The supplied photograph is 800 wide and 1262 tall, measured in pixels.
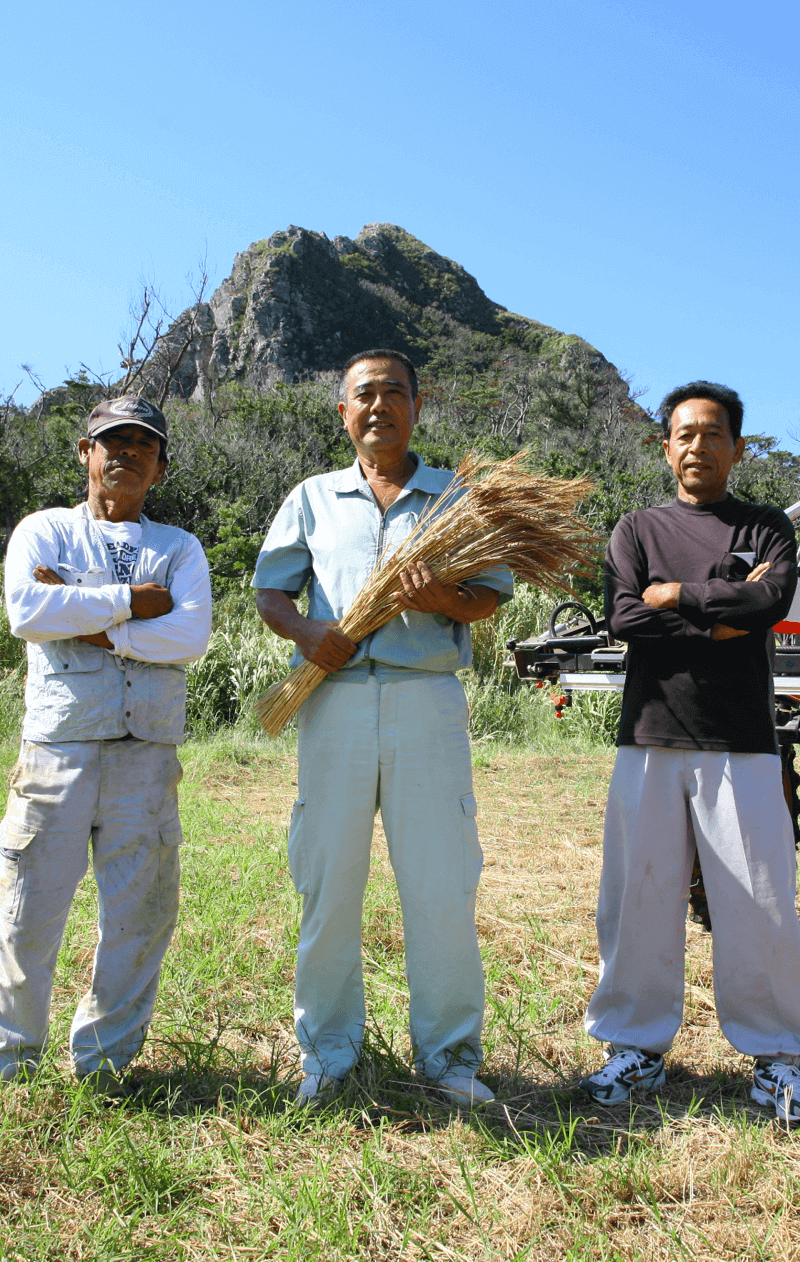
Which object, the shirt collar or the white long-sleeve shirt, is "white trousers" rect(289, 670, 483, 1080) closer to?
the white long-sleeve shirt

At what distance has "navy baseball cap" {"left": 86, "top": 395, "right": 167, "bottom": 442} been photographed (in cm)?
239

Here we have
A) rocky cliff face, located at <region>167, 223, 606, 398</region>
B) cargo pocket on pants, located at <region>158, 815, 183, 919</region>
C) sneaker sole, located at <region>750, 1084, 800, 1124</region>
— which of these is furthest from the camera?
rocky cliff face, located at <region>167, 223, 606, 398</region>

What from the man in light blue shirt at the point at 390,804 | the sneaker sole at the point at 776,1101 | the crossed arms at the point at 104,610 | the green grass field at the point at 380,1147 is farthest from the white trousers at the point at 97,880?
the sneaker sole at the point at 776,1101

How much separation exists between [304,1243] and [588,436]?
115 feet

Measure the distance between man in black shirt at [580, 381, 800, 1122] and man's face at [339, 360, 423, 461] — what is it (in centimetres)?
74

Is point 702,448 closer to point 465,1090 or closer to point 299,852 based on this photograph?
point 299,852

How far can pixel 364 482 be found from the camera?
8.22 feet

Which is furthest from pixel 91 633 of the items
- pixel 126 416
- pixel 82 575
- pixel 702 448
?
pixel 702 448

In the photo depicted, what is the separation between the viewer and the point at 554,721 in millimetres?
8414

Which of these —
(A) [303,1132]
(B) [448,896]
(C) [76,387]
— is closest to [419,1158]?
(A) [303,1132]

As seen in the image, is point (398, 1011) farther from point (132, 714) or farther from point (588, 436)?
point (588, 436)

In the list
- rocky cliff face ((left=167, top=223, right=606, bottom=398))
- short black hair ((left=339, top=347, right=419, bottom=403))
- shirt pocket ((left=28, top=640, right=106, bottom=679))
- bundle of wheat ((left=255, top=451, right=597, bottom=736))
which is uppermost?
rocky cliff face ((left=167, top=223, right=606, bottom=398))

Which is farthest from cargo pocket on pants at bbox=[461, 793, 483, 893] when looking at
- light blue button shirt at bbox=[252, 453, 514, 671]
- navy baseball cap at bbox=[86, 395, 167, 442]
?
navy baseball cap at bbox=[86, 395, 167, 442]

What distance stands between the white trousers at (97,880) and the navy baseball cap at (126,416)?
88 centimetres
